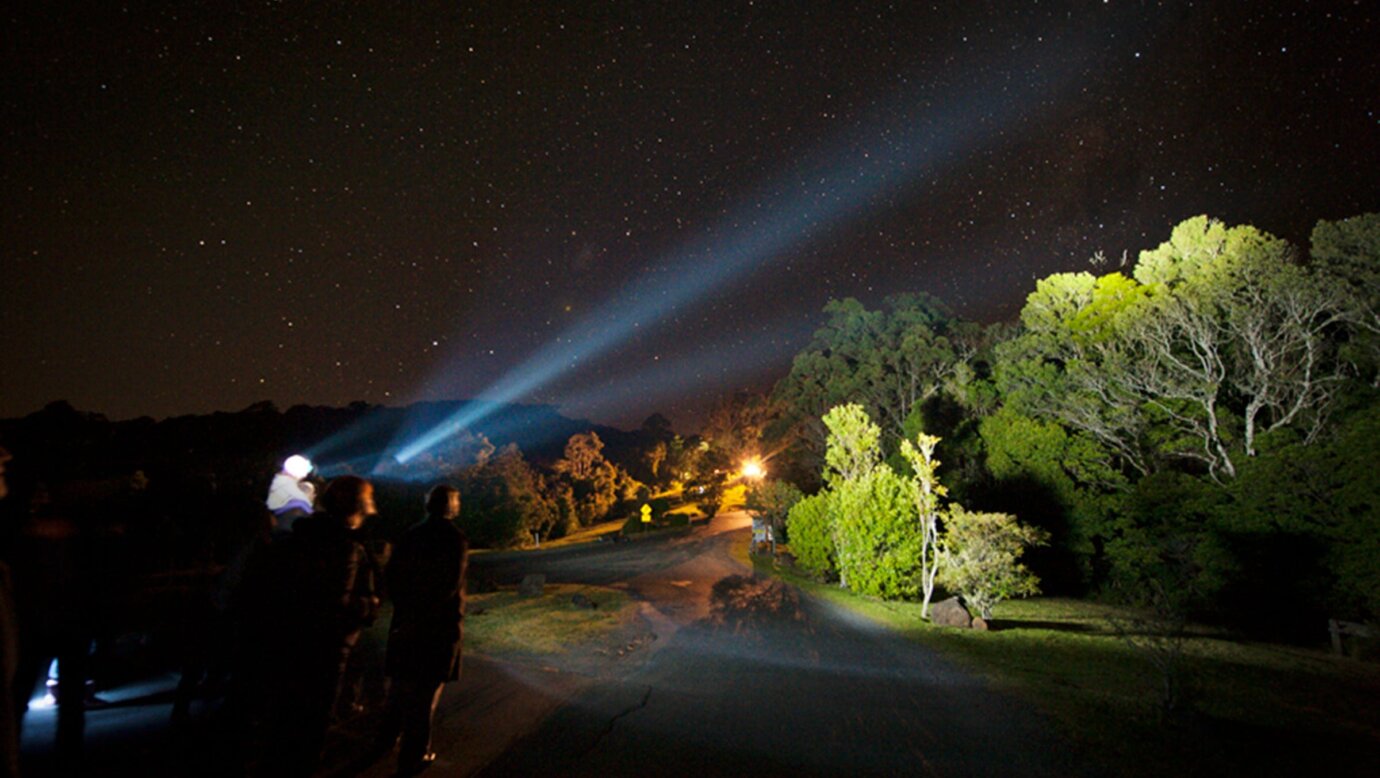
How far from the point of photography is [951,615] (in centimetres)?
1427

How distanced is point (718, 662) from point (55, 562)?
24.2ft

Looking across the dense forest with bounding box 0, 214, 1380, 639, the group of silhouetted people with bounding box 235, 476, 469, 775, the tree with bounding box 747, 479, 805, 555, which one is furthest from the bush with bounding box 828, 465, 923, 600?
the group of silhouetted people with bounding box 235, 476, 469, 775

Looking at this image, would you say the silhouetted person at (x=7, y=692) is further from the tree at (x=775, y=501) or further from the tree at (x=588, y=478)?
the tree at (x=588, y=478)

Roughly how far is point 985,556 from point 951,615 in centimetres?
162

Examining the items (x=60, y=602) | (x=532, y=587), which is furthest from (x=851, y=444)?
(x=60, y=602)

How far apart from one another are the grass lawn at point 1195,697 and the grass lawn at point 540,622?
20.1 ft

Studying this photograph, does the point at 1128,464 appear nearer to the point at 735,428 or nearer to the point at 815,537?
the point at 815,537

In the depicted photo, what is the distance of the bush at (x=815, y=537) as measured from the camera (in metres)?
21.5

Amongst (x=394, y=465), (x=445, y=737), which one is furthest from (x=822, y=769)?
(x=394, y=465)

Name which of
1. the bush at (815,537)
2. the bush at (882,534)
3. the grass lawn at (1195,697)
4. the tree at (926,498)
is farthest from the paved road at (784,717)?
the bush at (815,537)

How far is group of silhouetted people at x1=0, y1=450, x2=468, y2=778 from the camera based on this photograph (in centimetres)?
315

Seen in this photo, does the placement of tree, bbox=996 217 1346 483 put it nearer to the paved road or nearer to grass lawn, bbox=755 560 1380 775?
grass lawn, bbox=755 560 1380 775

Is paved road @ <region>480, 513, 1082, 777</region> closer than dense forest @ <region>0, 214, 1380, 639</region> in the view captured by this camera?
Yes

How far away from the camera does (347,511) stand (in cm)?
351
